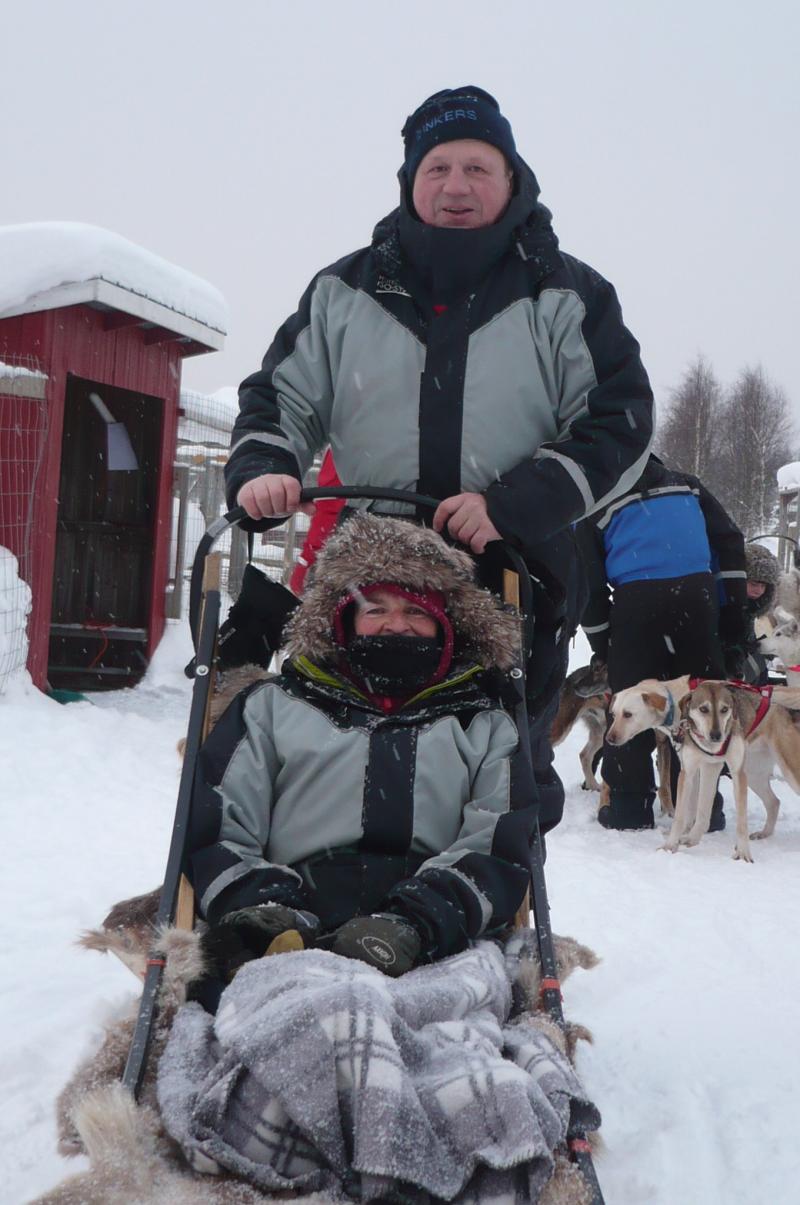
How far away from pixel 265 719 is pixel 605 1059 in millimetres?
1375

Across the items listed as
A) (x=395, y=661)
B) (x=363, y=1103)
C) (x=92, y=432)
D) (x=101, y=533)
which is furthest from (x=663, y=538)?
(x=92, y=432)

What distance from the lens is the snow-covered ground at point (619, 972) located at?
2.30m

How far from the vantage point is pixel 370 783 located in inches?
86.0

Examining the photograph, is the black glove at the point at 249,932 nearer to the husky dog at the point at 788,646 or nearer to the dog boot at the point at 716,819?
the dog boot at the point at 716,819

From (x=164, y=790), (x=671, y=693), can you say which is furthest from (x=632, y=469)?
(x=164, y=790)

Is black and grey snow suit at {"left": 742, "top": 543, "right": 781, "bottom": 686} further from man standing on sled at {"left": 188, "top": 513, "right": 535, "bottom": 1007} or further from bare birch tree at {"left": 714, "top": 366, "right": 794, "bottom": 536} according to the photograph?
bare birch tree at {"left": 714, "top": 366, "right": 794, "bottom": 536}

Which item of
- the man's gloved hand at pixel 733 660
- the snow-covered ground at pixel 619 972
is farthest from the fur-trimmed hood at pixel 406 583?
the man's gloved hand at pixel 733 660

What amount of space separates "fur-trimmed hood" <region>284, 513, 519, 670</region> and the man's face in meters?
0.73

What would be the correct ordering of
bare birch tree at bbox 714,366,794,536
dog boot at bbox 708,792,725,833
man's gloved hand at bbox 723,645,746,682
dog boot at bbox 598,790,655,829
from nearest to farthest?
man's gloved hand at bbox 723,645,746,682, dog boot at bbox 598,790,655,829, dog boot at bbox 708,792,725,833, bare birch tree at bbox 714,366,794,536

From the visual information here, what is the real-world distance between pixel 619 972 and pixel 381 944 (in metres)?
1.98

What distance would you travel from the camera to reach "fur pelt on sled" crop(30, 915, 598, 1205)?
1.36m

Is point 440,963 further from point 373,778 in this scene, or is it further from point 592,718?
point 592,718

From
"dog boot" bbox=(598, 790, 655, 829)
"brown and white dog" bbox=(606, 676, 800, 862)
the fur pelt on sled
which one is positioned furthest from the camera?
"dog boot" bbox=(598, 790, 655, 829)

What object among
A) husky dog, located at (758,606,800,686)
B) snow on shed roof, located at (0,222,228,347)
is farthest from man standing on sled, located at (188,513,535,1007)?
snow on shed roof, located at (0,222,228,347)
